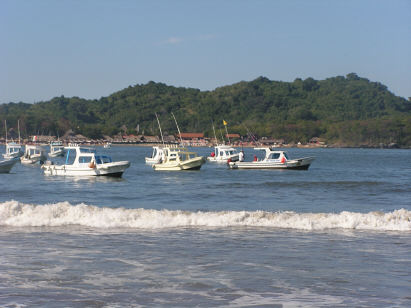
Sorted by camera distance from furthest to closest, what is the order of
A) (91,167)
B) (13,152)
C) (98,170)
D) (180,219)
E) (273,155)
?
(13,152)
(273,155)
(91,167)
(98,170)
(180,219)

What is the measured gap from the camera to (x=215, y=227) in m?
19.9

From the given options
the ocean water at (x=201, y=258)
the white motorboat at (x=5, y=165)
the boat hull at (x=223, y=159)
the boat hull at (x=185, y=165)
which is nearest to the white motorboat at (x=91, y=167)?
the white motorboat at (x=5, y=165)

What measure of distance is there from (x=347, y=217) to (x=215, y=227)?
4.61 metres

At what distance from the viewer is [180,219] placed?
20.8 m

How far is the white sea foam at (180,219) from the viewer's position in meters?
19.9

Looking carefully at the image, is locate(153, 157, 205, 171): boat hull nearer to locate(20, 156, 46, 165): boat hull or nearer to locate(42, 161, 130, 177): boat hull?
locate(42, 161, 130, 177): boat hull

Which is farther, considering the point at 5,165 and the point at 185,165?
the point at 185,165

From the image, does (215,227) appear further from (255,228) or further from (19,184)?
(19,184)

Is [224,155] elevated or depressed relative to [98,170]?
elevated

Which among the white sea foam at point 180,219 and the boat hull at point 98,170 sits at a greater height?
the boat hull at point 98,170

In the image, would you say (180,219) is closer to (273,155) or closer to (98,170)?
(98,170)

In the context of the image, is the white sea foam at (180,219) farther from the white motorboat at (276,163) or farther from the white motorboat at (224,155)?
the white motorboat at (224,155)

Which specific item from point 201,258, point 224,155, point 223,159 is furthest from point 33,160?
point 201,258

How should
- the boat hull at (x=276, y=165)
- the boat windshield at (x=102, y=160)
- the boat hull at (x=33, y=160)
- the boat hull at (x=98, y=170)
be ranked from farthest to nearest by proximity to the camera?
the boat hull at (x=33, y=160)
the boat hull at (x=276, y=165)
the boat windshield at (x=102, y=160)
the boat hull at (x=98, y=170)
